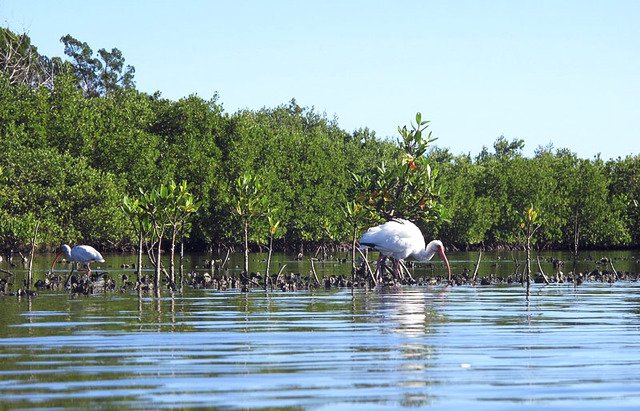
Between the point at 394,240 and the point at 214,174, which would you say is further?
the point at 214,174

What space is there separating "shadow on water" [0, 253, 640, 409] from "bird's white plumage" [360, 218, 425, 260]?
8022mm

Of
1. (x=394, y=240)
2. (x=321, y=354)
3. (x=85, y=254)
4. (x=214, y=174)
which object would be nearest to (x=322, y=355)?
(x=321, y=354)

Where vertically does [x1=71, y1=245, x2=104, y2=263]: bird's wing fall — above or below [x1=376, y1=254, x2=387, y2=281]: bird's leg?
above

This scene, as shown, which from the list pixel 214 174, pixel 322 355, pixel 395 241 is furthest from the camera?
pixel 214 174

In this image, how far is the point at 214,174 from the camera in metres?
97.0

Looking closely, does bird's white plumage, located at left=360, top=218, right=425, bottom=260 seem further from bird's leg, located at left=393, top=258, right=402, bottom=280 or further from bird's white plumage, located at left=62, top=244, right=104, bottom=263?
bird's white plumage, located at left=62, top=244, right=104, bottom=263

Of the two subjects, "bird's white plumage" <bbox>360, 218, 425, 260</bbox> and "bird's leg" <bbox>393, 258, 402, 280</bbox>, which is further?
"bird's leg" <bbox>393, 258, 402, 280</bbox>

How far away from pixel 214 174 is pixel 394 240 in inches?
2397

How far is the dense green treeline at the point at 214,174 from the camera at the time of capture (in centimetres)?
6712

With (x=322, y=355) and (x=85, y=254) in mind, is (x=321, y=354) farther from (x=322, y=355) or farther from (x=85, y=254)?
(x=85, y=254)

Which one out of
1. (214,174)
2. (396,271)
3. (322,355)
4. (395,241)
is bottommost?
(322,355)

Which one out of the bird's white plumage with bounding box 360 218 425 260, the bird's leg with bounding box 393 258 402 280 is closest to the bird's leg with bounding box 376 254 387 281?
the bird's leg with bounding box 393 258 402 280

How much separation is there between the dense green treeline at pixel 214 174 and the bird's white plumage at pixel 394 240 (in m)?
5.18

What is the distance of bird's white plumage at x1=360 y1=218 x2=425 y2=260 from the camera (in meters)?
37.0
